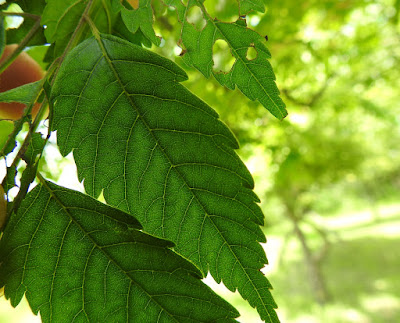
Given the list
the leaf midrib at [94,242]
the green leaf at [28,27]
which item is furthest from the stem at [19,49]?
the leaf midrib at [94,242]

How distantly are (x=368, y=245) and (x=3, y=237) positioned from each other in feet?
33.3

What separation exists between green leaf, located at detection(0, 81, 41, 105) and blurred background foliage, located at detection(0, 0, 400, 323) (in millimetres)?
125

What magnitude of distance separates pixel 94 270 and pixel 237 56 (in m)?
0.16

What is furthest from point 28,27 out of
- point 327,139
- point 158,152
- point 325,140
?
point 327,139

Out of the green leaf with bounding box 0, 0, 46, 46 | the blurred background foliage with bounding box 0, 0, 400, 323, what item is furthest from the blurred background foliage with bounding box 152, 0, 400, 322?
the green leaf with bounding box 0, 0, 46, 46

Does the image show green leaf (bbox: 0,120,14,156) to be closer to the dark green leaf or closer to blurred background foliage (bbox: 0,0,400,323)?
the dark green leaf

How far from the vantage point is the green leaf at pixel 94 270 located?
0.23 meters

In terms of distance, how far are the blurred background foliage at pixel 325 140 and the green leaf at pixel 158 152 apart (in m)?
0.09

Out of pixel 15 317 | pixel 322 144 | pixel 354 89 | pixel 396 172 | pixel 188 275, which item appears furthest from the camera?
pixel 396 172

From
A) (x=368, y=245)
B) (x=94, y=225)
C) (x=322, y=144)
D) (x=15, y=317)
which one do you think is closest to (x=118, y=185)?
(x=94, y=225)

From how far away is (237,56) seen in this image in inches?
10.3

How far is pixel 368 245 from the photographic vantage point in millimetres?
9375

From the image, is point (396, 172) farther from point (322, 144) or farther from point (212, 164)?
point (212, 164)

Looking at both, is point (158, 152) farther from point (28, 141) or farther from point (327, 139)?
point (327, 139)
